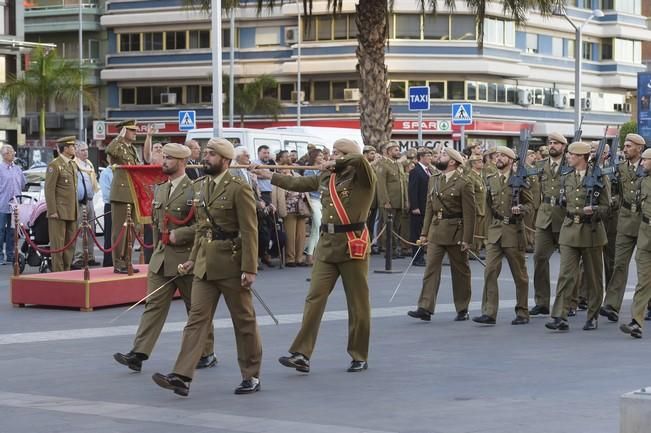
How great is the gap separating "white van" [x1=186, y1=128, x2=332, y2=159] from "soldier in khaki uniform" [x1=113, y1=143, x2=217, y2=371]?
53.2 feet

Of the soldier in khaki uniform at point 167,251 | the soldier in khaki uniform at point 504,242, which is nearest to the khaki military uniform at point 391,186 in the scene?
the soldier in khaki uniform at point 504,242

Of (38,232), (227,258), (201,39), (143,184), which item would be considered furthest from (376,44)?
(201,39)

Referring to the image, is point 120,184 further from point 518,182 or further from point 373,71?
point 373,71

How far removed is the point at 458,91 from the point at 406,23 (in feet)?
14.4

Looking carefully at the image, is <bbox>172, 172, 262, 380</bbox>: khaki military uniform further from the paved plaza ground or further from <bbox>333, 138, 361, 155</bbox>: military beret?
<bbox>333, 138, 361, 155</bbox>: military beret

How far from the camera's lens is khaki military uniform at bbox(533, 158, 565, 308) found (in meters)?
15.5

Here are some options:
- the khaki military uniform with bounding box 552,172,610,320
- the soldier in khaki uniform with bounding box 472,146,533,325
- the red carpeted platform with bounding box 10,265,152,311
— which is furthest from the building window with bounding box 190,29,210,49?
the khaki military uniform with bounding box 552,172,610,320

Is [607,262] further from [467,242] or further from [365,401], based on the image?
[365,401]

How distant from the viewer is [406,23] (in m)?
69.1

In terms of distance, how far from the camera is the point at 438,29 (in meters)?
68.6

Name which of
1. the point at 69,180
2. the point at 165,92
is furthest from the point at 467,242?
the point at 165,92

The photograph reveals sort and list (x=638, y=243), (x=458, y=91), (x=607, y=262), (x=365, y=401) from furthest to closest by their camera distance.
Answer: (x=458, y=91), (x=607, y=262), (x=638, y=243), (x=365, y=401)

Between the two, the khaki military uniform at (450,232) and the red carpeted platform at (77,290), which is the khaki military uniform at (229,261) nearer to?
the khaki military uniform at (450,232)

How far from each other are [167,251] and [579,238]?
5269mm
